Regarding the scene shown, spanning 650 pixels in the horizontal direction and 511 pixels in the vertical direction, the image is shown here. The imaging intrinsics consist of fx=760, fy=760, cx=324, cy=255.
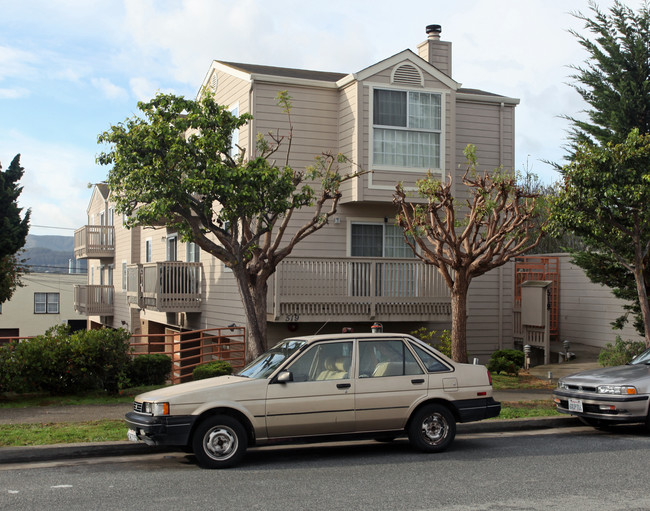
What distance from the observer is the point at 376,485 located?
7891 millimetres

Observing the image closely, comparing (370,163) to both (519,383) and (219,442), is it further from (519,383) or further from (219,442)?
(219,442)

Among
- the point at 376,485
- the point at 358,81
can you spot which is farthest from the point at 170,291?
the point at 376,485

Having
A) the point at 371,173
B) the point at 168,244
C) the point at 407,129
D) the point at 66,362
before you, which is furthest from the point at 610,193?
the point at 168,244

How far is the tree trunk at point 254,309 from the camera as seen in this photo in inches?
588

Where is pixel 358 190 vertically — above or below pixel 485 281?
above

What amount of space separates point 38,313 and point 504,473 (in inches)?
2028

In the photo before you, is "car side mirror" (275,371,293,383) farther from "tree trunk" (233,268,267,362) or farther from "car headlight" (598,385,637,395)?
"tree trunk" (233,268,267,362)

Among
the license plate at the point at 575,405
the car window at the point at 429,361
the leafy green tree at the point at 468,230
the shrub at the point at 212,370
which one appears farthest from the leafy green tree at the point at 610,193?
the shrub at the point at 212,370

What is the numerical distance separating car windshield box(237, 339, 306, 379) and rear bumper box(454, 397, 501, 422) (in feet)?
7.16

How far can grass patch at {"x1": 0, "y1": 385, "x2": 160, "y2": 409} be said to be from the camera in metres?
13.6

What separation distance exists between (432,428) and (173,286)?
47.3ft

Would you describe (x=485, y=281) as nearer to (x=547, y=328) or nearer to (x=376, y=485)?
(x=547, y=328)

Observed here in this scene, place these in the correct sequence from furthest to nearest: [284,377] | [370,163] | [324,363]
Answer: [370,163], [324,363], [284,377]

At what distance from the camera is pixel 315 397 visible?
9078 mm
